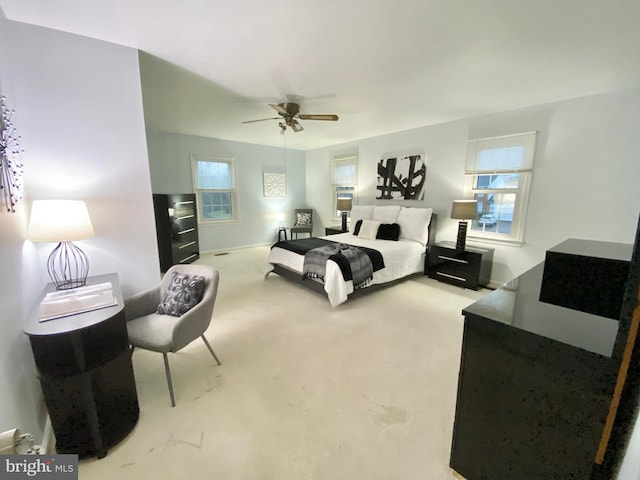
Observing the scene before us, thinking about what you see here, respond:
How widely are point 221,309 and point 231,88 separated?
2.54 metres

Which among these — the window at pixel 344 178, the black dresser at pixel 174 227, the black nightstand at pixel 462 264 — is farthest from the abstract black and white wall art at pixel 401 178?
the black dresser at pixel 174 227

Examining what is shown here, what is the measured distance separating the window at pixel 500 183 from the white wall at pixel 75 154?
4.18 meters

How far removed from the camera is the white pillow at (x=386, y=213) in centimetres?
462

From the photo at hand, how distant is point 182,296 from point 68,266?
90 centimetres

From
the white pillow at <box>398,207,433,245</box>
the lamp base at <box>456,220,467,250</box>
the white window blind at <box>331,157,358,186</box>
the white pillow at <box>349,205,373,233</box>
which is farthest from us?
the white window blind at <box>331,157,358,186</box>

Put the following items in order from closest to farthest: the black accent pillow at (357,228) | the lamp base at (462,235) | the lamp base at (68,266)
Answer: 1. the lamp base at (68,266)
2. the lamp base at (462,235)
3. the black accent pillow at (357,228)

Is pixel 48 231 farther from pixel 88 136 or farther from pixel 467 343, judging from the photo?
pixel 467 343

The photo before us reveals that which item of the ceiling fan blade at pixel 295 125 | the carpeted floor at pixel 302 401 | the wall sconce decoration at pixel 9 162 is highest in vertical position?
the ceiling fan blade at pixel 295 125

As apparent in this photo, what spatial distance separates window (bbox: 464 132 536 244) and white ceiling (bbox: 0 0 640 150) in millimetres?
499

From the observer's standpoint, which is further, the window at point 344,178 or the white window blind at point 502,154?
the window at point 344,178

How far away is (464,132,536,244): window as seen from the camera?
134 inches

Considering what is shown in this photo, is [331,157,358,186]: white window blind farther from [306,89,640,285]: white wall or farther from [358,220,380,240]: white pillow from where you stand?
[306,89,640,285]: white wall

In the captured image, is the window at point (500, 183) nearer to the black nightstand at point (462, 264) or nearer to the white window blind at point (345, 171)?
the black nightstand at point (462, 264)

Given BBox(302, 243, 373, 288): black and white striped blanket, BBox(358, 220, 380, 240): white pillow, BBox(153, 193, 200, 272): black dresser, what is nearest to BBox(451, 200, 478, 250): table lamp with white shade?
BBox(358, 220, 380, 240): white pillow
